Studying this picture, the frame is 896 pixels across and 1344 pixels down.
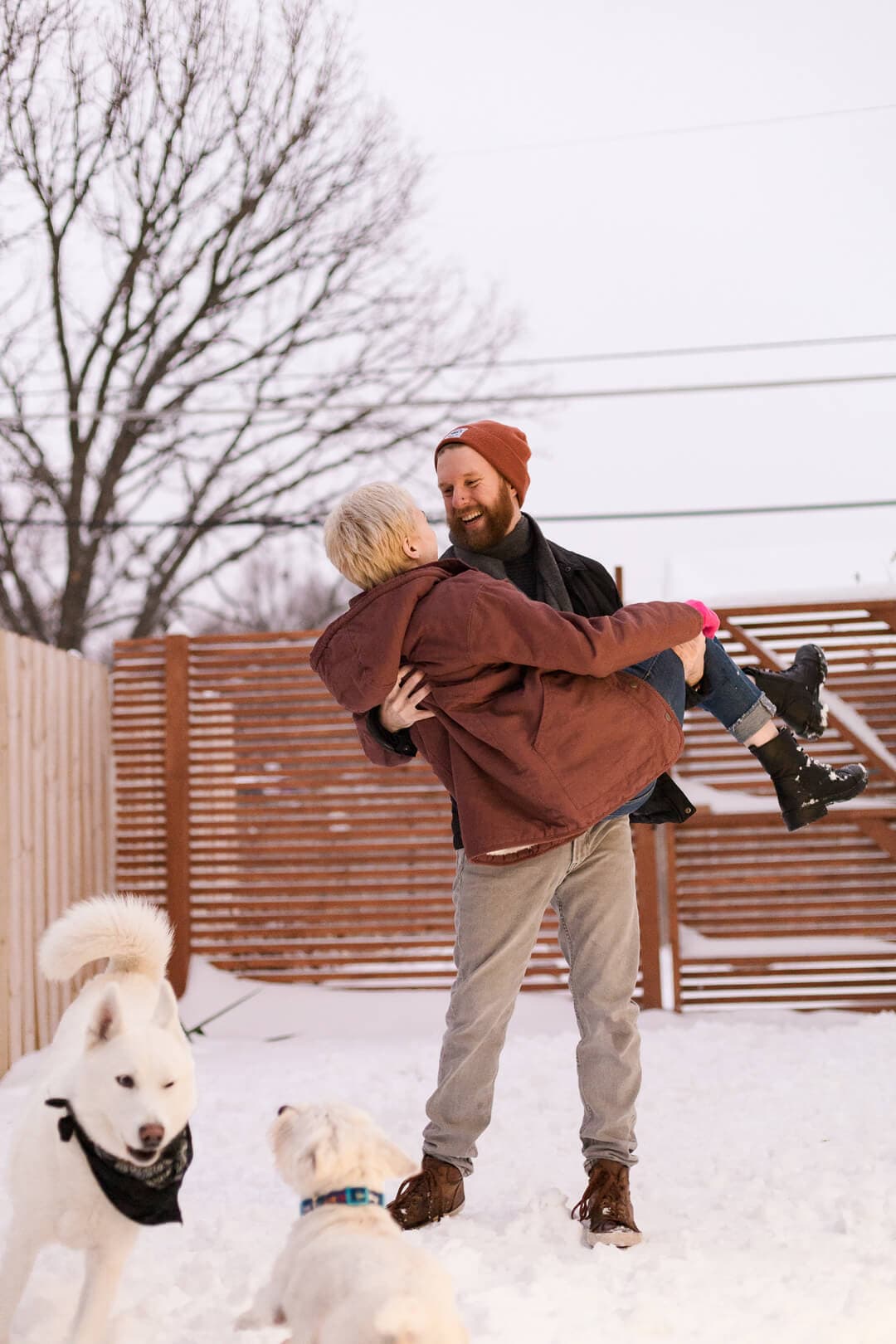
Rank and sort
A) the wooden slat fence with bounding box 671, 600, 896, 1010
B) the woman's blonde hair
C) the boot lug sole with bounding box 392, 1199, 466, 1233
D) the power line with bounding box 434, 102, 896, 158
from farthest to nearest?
the power line with bounding box 434, 102, 896, 158 → the wooden slat fence with bounding box 671, 600, 896, 1010 → the boot lug sole with bounding box 392, 1199, 466, 1233 → the woman's blonde hair

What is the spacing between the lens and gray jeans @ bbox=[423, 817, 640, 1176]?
A: 100 inches

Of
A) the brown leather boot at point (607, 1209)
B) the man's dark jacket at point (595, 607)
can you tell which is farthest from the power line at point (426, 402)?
the brown leather boot at point (607, 1209)

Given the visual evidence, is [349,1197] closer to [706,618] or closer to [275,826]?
[706,618]

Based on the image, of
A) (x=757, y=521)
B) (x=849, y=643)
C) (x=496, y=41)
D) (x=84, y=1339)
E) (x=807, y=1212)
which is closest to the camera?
(x=84, y=1339)

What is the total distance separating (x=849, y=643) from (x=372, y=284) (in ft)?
23.9

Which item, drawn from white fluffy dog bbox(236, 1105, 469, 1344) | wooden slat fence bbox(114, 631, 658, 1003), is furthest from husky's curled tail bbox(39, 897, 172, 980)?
wooden slat fence bbox(114, 631, 658, 1003)

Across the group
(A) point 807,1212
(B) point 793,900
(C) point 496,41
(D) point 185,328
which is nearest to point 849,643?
(B) point 793,900

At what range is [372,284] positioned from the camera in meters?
11.4

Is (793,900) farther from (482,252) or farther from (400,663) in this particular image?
(482,252)

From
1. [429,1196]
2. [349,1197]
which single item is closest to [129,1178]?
[349,1197]

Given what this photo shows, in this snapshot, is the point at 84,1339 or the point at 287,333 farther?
the point at 287,333

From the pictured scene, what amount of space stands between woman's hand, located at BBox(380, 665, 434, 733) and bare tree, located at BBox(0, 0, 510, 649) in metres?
7.69

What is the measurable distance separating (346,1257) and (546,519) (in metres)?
11.2

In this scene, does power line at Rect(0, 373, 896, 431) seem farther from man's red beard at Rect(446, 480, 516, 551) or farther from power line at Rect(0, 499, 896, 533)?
man's red beard at Rect(446, 480, 516, 551)
